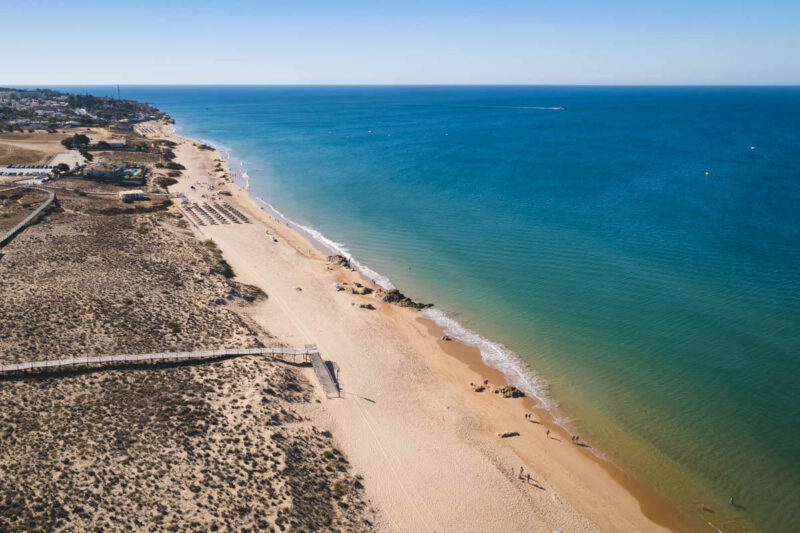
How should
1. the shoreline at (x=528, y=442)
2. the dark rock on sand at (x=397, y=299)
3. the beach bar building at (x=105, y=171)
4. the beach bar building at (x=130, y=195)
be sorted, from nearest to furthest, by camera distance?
1. the shoreline at (x=528, y=442)
2. the dark rock on sand at (x=397, y=299)
3. the beach bar building at (x=130, y=195)
4. the beach bar building at (x=105, y=171)

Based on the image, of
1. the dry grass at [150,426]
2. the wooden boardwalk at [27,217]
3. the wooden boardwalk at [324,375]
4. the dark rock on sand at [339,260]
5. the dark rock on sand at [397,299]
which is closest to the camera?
the dry grass at [150,426]

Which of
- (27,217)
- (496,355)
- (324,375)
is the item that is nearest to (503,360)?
(496,355)

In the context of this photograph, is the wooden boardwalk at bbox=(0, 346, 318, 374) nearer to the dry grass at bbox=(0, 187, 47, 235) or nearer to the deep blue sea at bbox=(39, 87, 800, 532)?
the deep blue sea at bbox=(39, 87, 800, 532)

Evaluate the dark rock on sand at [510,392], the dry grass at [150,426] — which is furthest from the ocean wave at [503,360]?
the dry grass at [150,426]

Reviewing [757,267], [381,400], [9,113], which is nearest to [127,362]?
[381,400]

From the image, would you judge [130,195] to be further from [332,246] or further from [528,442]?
[528,442]

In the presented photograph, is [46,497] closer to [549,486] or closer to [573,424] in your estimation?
[549,486]

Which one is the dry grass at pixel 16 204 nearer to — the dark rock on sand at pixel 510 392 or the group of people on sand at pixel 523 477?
the dark rock on sand at pixel 510 392
